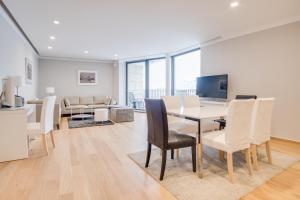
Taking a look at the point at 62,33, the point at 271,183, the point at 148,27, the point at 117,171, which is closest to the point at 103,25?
the point at 148,27

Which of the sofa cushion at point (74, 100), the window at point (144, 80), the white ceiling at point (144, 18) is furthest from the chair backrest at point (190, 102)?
→ the sofa cushion at point (74, 100)

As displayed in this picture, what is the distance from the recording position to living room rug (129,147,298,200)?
1871 millimetres

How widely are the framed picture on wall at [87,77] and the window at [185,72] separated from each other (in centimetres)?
387

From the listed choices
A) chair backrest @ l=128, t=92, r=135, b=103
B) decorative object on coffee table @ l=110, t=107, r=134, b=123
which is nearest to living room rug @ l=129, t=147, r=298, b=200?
decorative object on coffee table @ l=110, t=107, r=134, b=123

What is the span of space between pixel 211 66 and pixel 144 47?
7.55 feet

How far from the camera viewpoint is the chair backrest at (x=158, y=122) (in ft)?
6.91

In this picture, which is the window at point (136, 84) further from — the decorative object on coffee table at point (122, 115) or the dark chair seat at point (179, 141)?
the dark chair seat at point (179, 141)

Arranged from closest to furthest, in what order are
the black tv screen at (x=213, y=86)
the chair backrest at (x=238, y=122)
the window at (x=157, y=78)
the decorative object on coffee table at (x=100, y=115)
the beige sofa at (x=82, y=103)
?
the chair backrest at (x=238, y=122) → the black tv screen at (x=213, y=86) → the decorative object on coffee table at (x=100, y=115) → the beige sofa at (x=82, y=103) → the window at (x=157, y=78)

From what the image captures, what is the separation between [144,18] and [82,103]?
5371mm

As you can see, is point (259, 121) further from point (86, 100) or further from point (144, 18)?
point (86, 100)

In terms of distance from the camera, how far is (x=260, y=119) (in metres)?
2.37

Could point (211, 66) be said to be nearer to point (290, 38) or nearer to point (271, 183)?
point (290, 38)

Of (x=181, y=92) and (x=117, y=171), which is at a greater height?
(x=181, y=92)

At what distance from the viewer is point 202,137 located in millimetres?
2352
